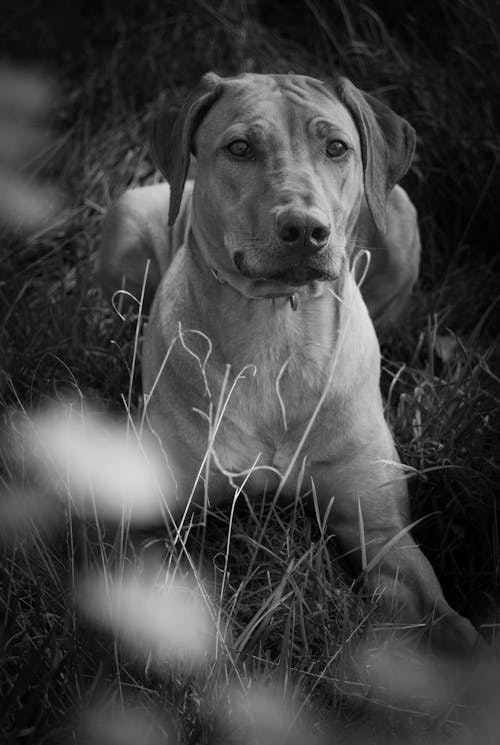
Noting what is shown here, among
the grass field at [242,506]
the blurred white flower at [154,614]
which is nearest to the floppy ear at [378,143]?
the grass field at [242,506]

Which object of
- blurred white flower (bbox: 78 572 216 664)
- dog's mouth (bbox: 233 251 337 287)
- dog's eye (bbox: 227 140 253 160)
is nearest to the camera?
blurred white flower (bbox: 78 572 216 664)

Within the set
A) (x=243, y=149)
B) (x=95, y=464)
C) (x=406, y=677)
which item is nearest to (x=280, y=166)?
(x=243, y=149)

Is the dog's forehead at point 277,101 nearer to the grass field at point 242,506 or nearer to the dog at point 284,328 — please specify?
the dog at point 284,328

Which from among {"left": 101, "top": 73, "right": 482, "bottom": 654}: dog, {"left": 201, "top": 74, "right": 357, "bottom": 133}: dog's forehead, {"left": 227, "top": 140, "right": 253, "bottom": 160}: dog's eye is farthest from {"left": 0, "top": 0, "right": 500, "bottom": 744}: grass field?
{"left": 201, "top": 74, "right": 357, "bottom": 133}: dog's forehead

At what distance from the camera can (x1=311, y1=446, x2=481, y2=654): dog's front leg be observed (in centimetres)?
265

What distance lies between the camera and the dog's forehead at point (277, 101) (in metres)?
2.64

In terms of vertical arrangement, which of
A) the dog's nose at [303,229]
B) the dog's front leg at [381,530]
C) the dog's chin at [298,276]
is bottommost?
the dog's front leg at [381,530]

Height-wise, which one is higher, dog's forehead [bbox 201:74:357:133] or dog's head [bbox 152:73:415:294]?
dog's forehead [bbox 201:74:357:133]

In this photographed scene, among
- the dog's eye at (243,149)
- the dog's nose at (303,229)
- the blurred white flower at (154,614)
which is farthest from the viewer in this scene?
the dog's eye at (243,149)

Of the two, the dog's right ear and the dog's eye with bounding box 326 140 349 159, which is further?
the dog's right ear

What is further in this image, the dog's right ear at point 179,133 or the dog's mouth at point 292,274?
the dog's right ear at point 179,133

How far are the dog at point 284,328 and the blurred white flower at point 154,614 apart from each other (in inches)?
12.6

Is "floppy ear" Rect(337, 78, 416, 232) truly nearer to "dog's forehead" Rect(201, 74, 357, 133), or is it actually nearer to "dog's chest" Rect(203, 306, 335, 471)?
"dog's forehead" Rect(201, 74, 357, 133)

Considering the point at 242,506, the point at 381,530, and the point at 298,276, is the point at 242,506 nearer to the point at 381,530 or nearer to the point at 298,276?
the point at 381,530
